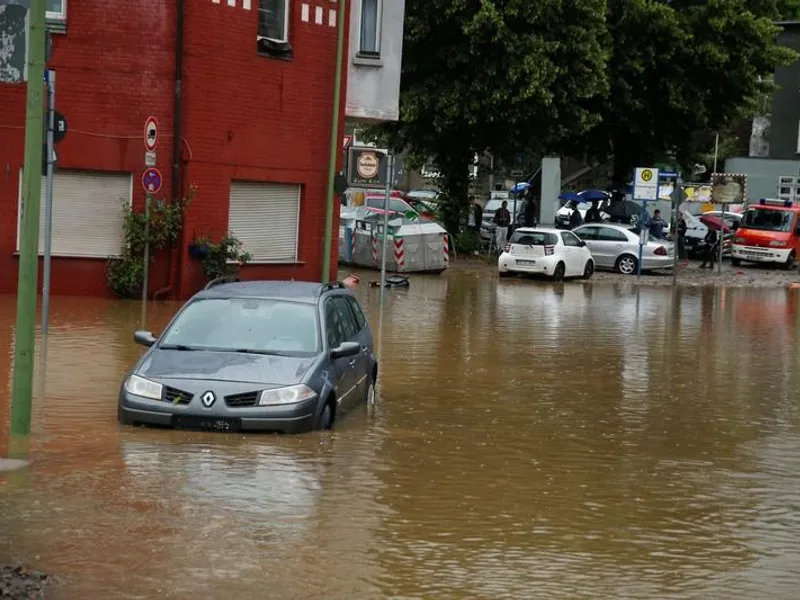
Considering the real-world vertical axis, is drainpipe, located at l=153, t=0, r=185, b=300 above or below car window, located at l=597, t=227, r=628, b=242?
above

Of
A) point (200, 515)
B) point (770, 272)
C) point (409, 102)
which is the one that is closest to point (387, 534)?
point (200, 515)

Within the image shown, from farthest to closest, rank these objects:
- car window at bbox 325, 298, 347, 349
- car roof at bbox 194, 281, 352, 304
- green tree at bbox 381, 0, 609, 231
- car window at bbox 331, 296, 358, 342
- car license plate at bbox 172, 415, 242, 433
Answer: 1. green tree at bbox 381, 0, 609, 231
2. car window at bbox 331, 296, 358, 342
3. car roof at bbox 194, 281, 352, 304
4. car window at bbox 325, 298, 347, 349
5. car license plate at bbox 172, 415, 242, 433

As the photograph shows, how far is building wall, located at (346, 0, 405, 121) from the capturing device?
33562 millimetres

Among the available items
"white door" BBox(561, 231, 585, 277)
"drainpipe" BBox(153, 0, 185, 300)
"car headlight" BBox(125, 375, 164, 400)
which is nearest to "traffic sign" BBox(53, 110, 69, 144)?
"car headlight" BBox(125, 375, 164, 400)

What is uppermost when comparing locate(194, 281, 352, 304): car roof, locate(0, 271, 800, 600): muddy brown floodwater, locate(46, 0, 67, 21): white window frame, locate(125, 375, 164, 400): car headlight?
locate(46, 0, 67, 21): white window frame

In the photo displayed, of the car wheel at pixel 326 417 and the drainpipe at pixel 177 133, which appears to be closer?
the car wheel at pixel 326 417

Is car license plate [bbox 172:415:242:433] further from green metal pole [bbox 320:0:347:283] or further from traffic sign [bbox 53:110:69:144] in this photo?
green metal pole [bbox 320:0:347:283]

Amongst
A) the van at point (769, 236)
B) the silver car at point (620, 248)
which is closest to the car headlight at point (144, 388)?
the silver car at point (620, 248)

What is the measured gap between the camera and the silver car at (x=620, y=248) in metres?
46.1

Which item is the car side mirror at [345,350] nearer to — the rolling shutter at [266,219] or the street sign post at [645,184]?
the rolling shutter at [266,219]

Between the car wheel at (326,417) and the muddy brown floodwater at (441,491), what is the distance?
0.16 m

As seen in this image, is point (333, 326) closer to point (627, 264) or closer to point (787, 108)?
point (627, 264)

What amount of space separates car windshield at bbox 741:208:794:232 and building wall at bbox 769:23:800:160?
25865 mm

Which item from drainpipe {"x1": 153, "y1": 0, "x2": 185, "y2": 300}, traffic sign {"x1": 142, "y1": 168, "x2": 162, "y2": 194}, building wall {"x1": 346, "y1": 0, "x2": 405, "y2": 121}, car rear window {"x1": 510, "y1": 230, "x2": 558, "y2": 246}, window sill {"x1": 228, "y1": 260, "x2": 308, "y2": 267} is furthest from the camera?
car rear window {"x1": 510, "y1": 230, "x2": 558, "y2": 246}
